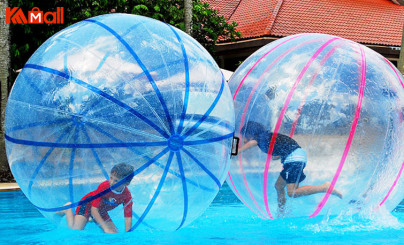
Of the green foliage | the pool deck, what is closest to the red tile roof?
the green foliage

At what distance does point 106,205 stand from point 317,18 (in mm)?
17818

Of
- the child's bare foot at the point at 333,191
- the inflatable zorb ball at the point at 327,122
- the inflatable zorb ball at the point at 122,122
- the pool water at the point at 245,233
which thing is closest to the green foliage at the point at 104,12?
the pool water at the point at 245,233

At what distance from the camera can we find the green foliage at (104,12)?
1255 cm

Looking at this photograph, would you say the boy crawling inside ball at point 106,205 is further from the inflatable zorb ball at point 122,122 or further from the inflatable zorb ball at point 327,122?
the inflatable zorb ball at point 327,122

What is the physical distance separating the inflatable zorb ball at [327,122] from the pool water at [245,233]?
0.19 meters

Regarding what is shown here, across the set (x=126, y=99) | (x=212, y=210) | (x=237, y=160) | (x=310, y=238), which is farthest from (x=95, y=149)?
(x=212, y=210)

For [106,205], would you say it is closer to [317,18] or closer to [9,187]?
[9,187]

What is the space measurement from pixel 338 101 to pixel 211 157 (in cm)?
130

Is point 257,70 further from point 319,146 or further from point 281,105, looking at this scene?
point 319,146

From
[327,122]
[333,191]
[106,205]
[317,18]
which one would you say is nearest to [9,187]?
[106,205]

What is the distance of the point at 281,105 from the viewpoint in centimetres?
546

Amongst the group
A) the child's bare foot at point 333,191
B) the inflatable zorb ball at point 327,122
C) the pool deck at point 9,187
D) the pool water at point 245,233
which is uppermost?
the inflatable zorb ball at point 327,122

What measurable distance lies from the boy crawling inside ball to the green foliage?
7810mm

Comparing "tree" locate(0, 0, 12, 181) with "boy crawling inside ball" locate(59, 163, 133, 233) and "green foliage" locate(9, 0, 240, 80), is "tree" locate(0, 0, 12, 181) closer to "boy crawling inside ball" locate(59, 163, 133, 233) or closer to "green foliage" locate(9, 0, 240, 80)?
"green foliage" locate(9, 0, 240, 80)
